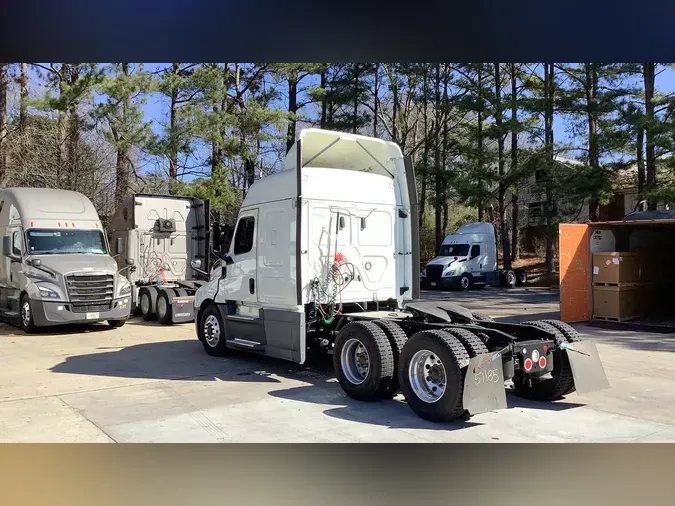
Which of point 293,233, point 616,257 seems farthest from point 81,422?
point 616,257

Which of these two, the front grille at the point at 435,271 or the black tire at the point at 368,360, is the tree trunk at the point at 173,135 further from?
the black tire at the point at 368,360

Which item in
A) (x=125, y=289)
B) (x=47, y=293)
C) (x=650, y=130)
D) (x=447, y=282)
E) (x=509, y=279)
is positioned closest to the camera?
(x=47, y=293)

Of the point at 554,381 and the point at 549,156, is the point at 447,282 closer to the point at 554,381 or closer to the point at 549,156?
the point at 549,156

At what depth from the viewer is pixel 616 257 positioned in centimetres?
1285

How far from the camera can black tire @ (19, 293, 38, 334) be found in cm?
1156

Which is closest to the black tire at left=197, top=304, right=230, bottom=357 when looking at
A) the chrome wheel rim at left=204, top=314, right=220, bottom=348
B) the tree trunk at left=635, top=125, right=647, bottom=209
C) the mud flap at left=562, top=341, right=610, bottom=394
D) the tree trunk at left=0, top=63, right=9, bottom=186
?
the chrome wheel rim at left=204, top=314, right=220, bottom=348

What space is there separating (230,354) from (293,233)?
2.68m

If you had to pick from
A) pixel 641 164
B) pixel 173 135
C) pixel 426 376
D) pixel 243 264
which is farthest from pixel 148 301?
pixel 641 164

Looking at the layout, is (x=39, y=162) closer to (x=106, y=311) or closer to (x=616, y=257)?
(x=106, y=311)

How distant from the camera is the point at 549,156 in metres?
23.8

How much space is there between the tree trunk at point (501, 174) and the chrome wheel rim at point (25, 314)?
1833 cm

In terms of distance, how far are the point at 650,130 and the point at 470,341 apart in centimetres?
1677

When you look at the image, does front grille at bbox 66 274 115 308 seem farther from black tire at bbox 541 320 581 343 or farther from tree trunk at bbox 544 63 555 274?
tree trunk at bbox 544 63 555 274

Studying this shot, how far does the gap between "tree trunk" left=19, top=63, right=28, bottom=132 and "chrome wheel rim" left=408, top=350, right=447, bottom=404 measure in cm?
1537
